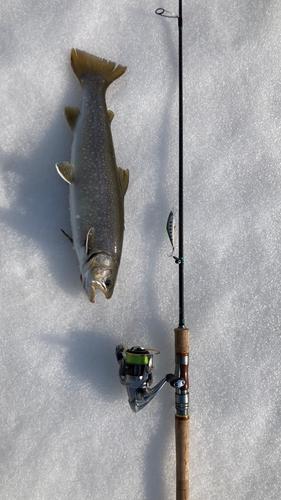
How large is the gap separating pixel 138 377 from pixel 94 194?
0.78 metres

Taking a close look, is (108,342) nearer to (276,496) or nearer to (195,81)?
(276,496)

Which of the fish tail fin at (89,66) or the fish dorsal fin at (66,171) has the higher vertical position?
the fish tail fin at (89,66)

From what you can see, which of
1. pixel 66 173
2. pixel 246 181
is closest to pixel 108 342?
pixel 66 173

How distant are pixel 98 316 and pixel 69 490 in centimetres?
75

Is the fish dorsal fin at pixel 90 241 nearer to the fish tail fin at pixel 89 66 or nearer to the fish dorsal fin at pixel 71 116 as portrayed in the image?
the fish dorsal fin at pixel 71 116

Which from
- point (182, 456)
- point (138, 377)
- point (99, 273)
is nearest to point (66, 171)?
point (99, 273)

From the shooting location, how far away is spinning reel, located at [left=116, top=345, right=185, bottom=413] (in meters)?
1.63

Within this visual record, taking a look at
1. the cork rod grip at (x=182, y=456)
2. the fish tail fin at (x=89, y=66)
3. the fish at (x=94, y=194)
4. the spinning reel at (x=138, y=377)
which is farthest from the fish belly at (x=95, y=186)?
the cork rod grip at (x=182, y=456)

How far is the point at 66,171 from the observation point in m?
1.64

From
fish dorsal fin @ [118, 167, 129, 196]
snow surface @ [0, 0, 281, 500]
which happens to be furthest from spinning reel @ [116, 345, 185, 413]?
fish dorsal fin @ [118, 167, 129, 196]

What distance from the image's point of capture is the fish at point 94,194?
162 centimetres

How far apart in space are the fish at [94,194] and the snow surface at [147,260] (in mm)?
152

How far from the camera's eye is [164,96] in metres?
1.97

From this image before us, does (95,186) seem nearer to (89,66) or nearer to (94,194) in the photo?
(94,194)
